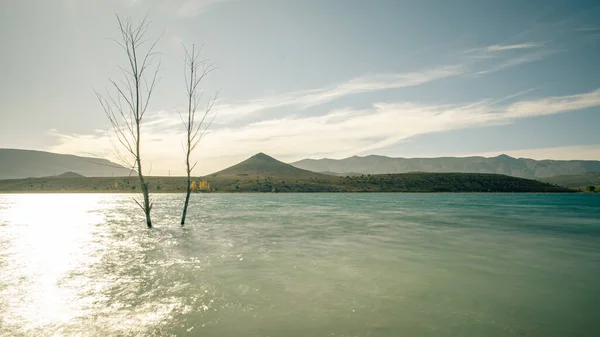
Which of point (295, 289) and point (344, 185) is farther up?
point (295, 289)

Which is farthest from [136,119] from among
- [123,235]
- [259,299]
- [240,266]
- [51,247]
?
[259,299]

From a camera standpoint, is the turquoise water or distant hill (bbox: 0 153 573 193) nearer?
the turquoise water

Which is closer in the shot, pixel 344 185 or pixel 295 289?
pixel 295 289

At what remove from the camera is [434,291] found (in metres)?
7.74

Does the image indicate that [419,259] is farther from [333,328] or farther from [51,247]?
[51,247]

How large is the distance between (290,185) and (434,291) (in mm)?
137809

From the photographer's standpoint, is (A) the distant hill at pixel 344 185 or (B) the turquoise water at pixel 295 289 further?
(A) the distant hill at pixel 344 185

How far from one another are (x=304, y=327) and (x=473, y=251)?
35.1 ft

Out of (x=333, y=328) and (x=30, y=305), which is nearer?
(x=333, y=328)

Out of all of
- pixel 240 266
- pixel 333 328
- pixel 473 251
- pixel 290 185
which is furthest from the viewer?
pixel 290 185

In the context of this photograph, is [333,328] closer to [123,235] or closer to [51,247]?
[51,247]

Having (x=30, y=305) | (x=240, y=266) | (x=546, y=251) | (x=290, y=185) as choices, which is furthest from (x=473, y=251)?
(x=290, y=185)

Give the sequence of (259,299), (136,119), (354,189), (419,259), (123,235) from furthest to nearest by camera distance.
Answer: (354,189) → (136,119) → (123,235) → (419,259) → (259,299)

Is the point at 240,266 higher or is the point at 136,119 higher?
the point at 136,119
